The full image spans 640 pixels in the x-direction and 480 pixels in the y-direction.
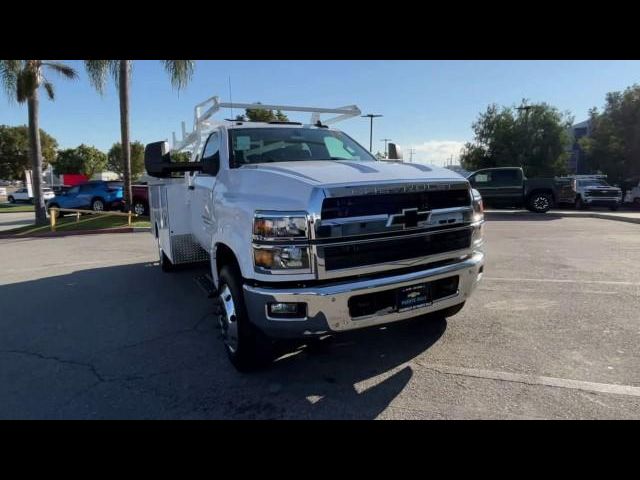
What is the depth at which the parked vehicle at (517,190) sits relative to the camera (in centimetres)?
1781

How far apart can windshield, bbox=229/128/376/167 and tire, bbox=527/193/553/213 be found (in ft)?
52.5

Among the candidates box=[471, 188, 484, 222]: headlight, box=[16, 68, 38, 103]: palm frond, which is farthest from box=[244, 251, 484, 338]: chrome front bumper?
box=[16, 68, 38, 103]: palm frond

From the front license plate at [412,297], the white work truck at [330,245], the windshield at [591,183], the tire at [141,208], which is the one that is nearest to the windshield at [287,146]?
the white work truck at [330,245]

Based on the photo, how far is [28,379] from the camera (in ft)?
11.3

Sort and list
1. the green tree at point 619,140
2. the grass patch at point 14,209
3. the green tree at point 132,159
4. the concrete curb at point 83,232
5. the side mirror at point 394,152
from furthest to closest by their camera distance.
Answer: the green tree at point 132,159
the green tree at point 619,140
the grass patch at point 14,209
the concrete curb at point 83,232
the side mirror at point 394,152

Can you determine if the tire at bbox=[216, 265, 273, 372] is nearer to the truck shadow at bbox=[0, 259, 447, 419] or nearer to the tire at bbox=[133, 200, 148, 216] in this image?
the truck shadow at bbox=[0, 259, 447, 419]

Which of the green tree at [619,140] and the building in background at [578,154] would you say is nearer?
the green tree at [619,140]

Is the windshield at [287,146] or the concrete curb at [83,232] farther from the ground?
the windshield at [287,146]

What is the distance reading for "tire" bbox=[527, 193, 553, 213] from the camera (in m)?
17.8

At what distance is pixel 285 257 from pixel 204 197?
199 centimetres

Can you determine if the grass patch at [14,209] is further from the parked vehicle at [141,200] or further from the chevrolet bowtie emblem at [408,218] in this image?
the chevrolet bowtie emblem at [408,218]
